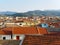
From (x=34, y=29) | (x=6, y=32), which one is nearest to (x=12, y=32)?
(x=6, y=32)

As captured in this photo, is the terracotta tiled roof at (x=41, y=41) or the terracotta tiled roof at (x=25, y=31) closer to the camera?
the terracotta tiled roof at (x=41, y=41)

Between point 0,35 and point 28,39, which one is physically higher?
point 28,39

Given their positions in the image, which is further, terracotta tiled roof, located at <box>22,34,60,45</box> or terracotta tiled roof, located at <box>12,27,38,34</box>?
terracotta tiled roof, located at <box>12,27,38,34</box>

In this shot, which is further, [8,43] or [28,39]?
[8,43]

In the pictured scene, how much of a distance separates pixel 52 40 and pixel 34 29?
21164 mm

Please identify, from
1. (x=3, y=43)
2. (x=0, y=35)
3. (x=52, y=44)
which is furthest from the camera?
(x=0, y=35)

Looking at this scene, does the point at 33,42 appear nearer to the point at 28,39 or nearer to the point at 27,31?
the point at 28,39

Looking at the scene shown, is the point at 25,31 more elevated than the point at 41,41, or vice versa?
the point at 41,41

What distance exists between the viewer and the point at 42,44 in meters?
18.8

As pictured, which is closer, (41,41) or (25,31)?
(41,41)

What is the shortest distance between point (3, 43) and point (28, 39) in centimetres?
839

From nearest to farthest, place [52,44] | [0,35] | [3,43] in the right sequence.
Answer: [52,44], [3,43], [0,35]

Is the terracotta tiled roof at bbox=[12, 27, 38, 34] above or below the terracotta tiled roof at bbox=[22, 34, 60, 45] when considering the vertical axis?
below

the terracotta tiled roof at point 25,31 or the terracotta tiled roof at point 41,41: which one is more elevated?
the terracotta tiled roof at point 41,41
